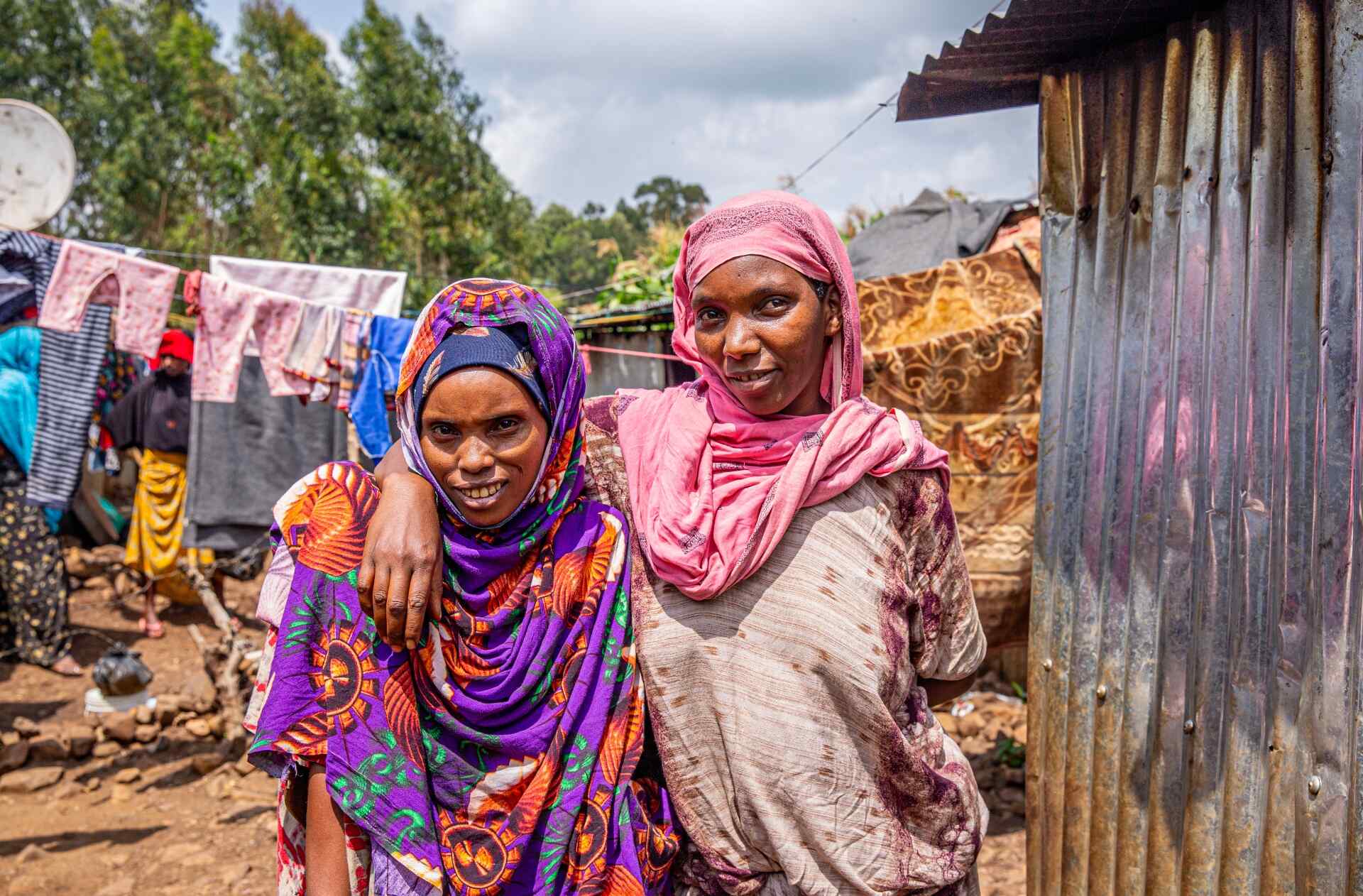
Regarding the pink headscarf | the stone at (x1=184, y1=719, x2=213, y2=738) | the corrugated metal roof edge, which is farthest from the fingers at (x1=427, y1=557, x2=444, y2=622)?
the stone at (x1=184, y1=719, x2=213, y2=738)

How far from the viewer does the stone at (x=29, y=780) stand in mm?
5031

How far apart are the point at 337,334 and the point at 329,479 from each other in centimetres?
351

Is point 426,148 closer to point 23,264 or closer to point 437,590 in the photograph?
point 23,264

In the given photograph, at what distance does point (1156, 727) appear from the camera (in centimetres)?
224

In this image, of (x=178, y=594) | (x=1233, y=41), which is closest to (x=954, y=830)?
(x=1233, y=41)

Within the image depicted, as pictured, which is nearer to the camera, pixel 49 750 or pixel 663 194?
pixel 49 750

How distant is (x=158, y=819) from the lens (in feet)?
15.8

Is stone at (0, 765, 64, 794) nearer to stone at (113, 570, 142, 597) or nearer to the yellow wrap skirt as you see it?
the yellow wrap skirt

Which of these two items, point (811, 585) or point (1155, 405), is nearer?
point (811, 585)

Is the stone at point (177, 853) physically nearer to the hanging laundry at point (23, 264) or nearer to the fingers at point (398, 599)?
the hanging laundry at point (23, 264)

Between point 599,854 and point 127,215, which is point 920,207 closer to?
point 599,854

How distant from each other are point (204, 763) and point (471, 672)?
15.7 ft

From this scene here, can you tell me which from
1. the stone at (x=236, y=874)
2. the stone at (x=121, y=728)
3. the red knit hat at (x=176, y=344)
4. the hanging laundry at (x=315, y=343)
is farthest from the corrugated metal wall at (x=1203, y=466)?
the red knit hat at (x=176, y=344)

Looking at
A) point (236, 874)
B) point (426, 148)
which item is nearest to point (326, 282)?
point (236, 874)
